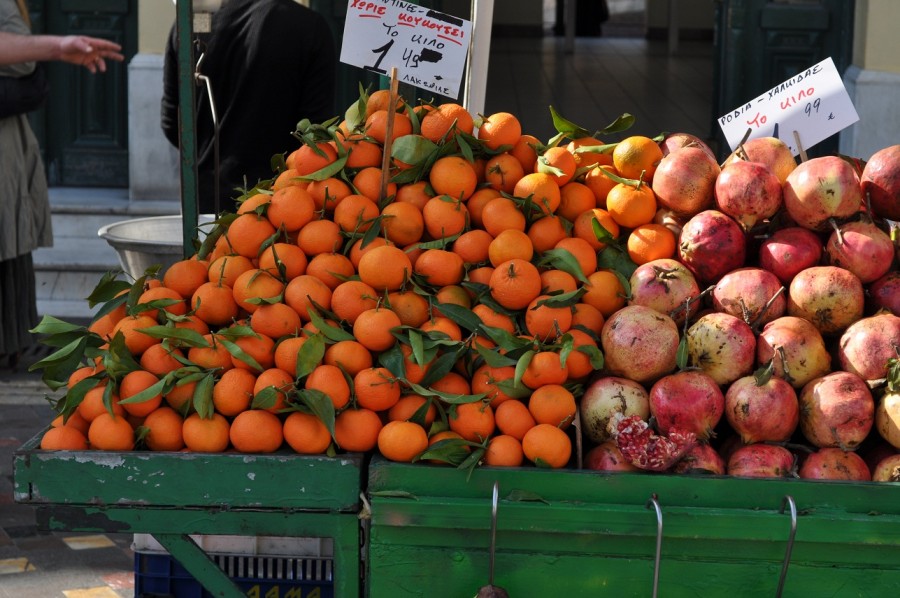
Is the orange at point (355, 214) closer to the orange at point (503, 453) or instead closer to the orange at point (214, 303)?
the orange at point (214, 303)

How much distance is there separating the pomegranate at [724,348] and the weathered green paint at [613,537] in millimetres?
278

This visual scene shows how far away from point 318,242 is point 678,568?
0.95m

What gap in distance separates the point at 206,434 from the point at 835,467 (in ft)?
3.75

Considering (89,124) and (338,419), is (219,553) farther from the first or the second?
(89,124)

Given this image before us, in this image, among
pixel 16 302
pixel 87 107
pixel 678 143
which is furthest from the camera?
pixel 87 107

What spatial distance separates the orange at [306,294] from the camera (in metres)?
2.21

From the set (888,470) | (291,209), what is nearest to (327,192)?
(291,209)

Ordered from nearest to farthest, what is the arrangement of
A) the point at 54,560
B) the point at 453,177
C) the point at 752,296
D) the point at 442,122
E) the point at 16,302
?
the point at 752,296, the point at 453,177, the point at 442,122, the point at 54,560, the point at 16,302

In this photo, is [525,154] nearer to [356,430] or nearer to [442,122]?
[442,122]

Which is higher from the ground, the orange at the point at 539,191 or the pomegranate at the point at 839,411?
the orange at the point at 539,191

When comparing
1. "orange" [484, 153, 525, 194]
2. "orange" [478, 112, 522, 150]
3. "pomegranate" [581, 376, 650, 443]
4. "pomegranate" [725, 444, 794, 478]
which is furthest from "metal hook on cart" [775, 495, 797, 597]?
"orange" [478, 112, 522, 150]

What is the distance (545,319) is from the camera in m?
2.18

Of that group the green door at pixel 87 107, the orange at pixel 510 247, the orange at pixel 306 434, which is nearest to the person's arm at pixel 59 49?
the orange at pixel 510 247

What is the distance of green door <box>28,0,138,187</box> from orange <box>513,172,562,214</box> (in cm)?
514
